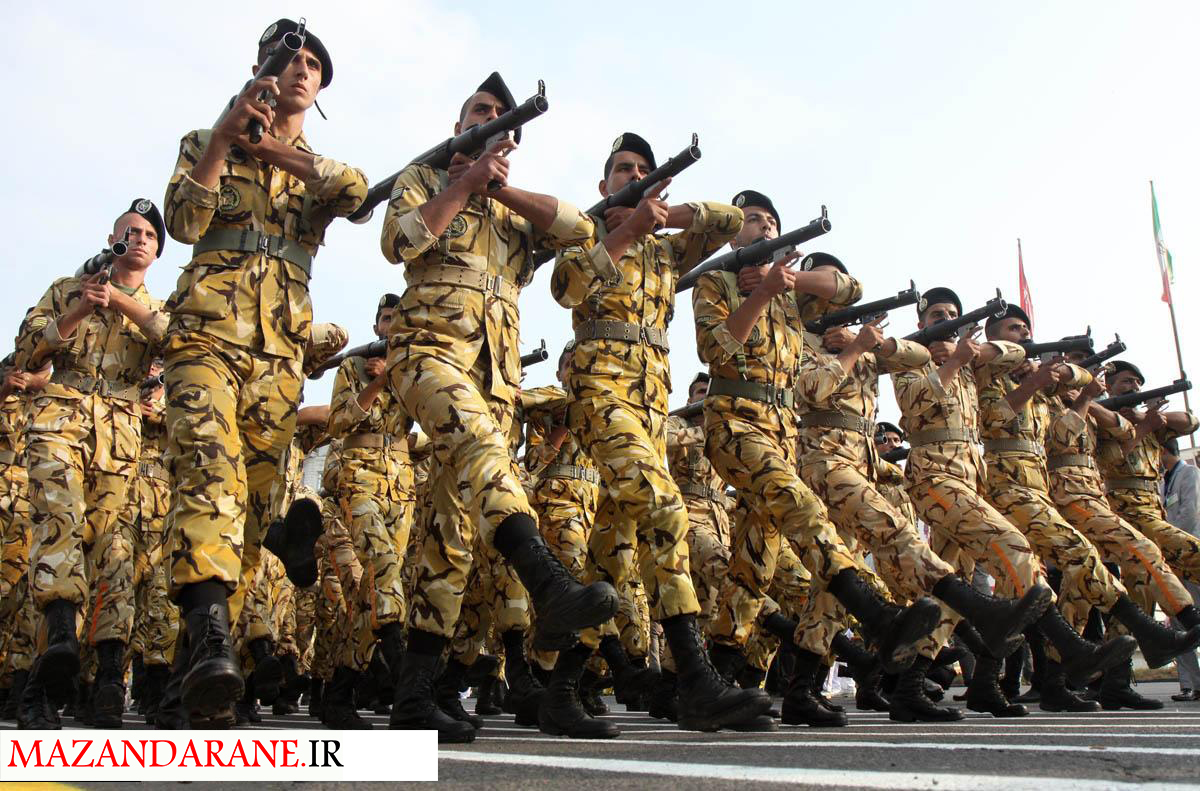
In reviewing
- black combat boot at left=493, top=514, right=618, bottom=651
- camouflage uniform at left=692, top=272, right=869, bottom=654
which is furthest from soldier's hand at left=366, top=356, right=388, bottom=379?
black combat boot at left=493, top=514, right=618, bottom=651

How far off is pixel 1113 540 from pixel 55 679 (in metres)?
7.13

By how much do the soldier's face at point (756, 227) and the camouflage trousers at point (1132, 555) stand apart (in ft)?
12.1

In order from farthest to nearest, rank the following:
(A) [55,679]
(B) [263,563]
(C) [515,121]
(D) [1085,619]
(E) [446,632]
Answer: (B) [263,563] → (D) [1085,619] → (A) [55,679] → (C) [515,121] → (E) [446,632]

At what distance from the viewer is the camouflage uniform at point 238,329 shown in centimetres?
371

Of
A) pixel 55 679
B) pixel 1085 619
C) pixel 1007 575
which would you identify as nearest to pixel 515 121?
pixel 55 679

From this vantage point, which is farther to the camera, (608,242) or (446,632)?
(608,242)

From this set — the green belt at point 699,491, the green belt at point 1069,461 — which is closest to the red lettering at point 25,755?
the green belt at point 699,491

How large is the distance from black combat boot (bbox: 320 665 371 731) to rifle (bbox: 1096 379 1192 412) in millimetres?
7869

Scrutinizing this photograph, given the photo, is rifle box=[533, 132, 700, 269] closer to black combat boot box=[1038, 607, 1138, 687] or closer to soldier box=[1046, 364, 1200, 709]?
black combat boot box=[1038, 607, 1138, 687]

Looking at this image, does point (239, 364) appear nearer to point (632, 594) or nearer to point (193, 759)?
point (193, 759)

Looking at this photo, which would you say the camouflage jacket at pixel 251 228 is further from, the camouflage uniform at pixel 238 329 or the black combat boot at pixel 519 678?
the black combat boot at pixel 519 678

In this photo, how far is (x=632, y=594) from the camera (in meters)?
6.48

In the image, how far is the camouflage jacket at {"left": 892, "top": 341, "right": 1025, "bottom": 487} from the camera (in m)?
7.14

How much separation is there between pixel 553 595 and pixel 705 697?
1.00 meters
